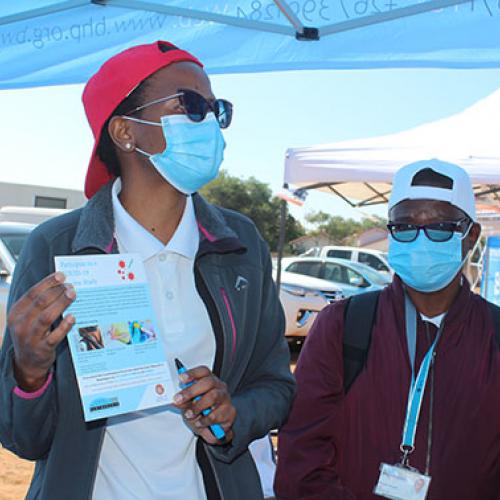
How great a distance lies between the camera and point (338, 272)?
1405 cm

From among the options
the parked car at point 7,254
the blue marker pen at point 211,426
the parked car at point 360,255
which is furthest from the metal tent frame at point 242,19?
the parked car at point 360,255

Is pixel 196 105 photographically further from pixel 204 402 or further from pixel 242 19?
pixel 242 19

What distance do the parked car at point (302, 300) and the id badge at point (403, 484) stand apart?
Result: 914 centimetres

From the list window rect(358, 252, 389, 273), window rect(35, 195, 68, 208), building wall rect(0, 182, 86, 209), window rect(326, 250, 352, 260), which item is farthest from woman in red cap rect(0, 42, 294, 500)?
window rect(35, 195, 68, 208)

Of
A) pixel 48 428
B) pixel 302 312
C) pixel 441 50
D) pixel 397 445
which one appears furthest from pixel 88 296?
pixel 302 312

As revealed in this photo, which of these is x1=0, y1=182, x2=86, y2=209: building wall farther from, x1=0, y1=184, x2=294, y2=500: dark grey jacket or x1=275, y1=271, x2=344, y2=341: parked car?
x1=0, y1=184, x2=294, y2=500: dark grey jacket

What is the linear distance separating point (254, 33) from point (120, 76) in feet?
6.15

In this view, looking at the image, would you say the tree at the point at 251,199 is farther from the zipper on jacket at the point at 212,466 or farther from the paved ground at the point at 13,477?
the zipper on jacket at the point at 212,466

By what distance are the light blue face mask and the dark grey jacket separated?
99 millimetres

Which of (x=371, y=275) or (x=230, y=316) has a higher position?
(x=230, y=316)

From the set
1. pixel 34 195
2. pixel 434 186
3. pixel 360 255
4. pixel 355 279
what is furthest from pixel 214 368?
pixel 34 195

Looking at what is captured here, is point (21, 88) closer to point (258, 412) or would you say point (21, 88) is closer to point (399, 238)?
point (399, 238)

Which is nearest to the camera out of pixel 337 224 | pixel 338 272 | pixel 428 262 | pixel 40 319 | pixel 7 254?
pixel 40 319

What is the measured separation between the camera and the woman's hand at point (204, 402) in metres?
1.35
